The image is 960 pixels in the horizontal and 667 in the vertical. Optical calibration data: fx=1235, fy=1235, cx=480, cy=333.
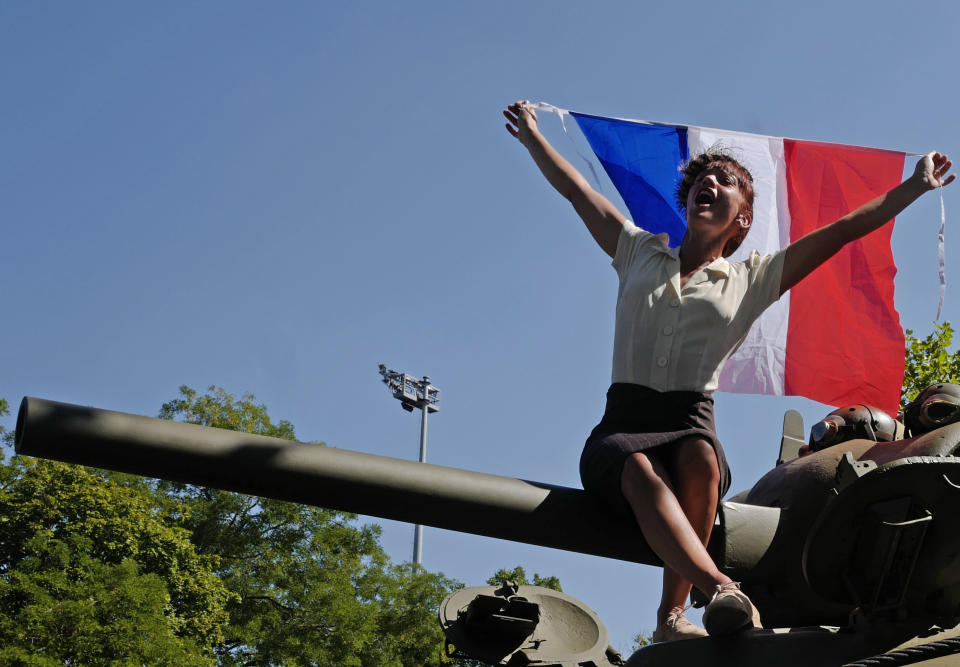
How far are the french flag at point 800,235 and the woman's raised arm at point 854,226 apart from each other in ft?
3.68

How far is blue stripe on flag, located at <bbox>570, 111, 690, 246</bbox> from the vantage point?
→ 566 cm

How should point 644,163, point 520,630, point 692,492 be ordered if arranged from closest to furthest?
point 692,492 → point 520,630 → point 644,163

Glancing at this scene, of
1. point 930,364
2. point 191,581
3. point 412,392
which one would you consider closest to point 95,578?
point 191,581

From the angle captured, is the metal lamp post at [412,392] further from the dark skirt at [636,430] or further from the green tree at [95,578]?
the dark skirt at [636,430]

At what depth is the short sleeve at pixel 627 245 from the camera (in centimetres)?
442

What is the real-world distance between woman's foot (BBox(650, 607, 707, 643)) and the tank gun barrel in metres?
0.26

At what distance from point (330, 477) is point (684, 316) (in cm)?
130

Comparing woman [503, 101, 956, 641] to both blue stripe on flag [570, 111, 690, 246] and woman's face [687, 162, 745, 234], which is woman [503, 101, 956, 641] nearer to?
woman's face [687, 162, 745, 234]

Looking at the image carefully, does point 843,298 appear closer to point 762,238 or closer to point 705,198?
point 762,238

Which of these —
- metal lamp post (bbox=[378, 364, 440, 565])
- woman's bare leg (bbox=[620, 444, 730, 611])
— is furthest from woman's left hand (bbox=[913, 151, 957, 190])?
metal lamp post (bbox=[378, 364, 440, 565])

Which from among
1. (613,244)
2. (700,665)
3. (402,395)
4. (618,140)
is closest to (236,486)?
(700,665)

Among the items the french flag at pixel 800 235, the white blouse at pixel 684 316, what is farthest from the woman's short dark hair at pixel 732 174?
the french flag at pixel 800 235

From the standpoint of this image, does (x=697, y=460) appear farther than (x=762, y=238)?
No

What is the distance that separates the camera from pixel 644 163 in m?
5.95
